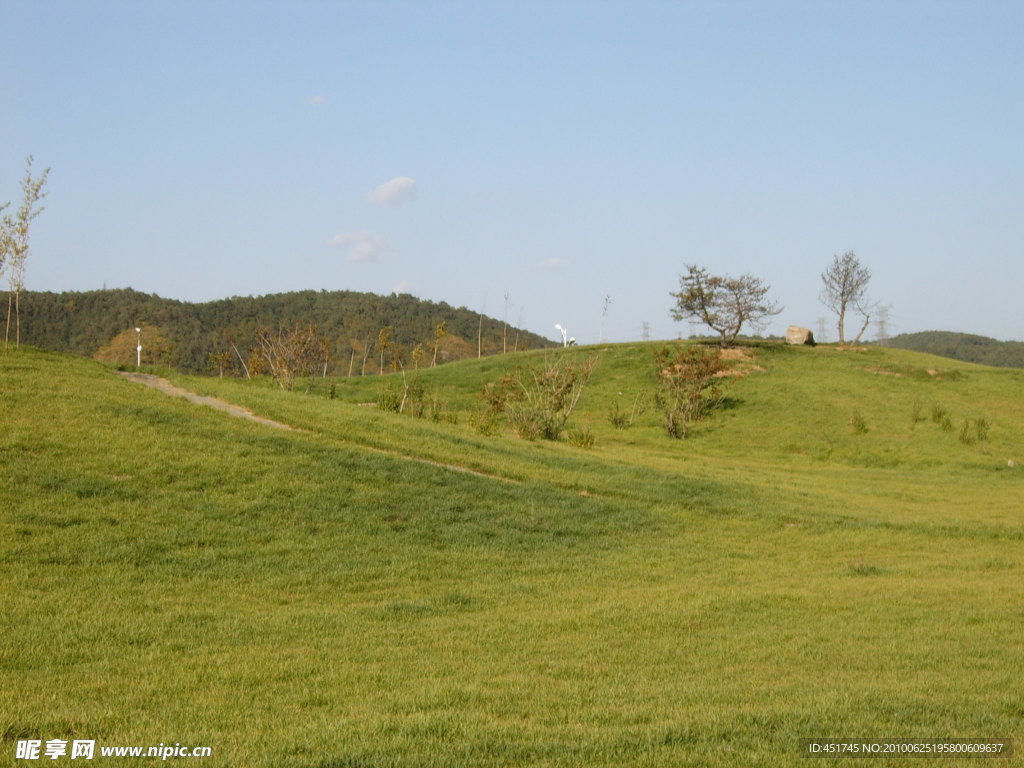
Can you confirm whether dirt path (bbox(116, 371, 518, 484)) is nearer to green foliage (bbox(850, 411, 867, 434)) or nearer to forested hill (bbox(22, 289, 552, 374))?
green foliage (bbox(850, 411, 867, 434))

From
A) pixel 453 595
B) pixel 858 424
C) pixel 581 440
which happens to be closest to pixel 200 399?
pixel 581 440

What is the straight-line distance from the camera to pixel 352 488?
46.5 ft

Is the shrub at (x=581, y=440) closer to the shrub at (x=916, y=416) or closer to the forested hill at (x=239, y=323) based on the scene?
the shrub at (x=916, y=416)

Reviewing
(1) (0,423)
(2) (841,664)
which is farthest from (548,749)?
(1) (0,423)

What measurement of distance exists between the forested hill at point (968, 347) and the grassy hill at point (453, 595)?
128714 millimetres

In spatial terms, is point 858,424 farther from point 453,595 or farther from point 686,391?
point 453,595

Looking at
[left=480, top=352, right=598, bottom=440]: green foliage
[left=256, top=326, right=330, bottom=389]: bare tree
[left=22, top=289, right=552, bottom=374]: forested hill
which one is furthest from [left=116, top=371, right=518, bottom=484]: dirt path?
[left=22, top=289, right=552, bottom=374]: forested hill

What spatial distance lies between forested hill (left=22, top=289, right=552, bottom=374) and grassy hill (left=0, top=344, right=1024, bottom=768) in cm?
5892

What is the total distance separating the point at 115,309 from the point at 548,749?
356 feet

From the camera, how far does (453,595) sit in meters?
9.51

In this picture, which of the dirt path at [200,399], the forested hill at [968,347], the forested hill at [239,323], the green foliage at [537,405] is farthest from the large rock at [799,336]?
the forested hill at [968,347]

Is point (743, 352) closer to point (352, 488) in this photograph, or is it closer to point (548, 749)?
point (352, 488)

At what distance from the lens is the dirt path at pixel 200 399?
1969 cm

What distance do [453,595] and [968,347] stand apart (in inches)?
6615
